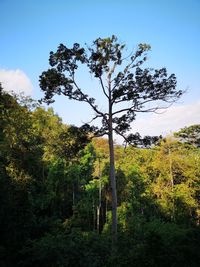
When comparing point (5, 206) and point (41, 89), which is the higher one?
point (41, 89)

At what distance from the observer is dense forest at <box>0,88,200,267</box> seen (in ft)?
34.0

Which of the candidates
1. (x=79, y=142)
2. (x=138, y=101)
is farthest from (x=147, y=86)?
(x=79, y=142)

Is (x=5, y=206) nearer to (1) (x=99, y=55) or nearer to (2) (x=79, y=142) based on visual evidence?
(2) (x=79, y=142)

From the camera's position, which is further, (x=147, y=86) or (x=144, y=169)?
(x=144, y=169)

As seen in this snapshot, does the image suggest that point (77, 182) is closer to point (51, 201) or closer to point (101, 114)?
point (51, 201)

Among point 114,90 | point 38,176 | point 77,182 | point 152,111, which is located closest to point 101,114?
point 114,90

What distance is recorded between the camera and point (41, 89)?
10391 mm

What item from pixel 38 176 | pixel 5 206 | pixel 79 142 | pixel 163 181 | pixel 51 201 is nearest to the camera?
pixel 79 142

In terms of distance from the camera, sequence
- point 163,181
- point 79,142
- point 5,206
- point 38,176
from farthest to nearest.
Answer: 1. point 163,181
2. point 38,176
3. point 5,206
4. point 79,142

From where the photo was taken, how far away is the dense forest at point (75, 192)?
408 inches

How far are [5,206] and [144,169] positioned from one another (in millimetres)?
16699

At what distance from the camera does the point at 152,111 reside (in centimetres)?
1100

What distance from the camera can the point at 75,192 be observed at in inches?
984

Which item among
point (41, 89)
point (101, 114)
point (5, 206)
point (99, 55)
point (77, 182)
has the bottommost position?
point (5, 206)
